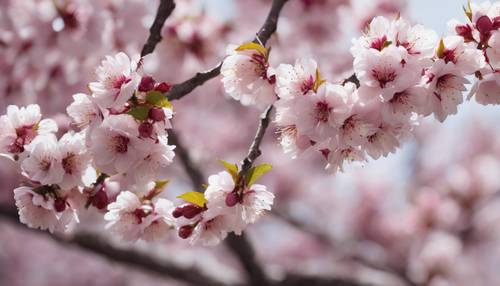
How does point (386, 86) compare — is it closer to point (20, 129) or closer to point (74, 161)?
point (74, 161)

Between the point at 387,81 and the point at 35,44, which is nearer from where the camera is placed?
the point at 387,81

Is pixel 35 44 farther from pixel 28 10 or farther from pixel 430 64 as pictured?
pixel 430 64

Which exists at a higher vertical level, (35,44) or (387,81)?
(35,44)

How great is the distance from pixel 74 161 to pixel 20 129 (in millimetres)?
187

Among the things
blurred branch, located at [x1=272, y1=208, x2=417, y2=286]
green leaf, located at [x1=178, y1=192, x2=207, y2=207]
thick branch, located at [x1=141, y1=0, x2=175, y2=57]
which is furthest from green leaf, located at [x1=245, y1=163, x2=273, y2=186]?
blurred branch, located at [x1=272, y1=208, x2=417, y2=286]

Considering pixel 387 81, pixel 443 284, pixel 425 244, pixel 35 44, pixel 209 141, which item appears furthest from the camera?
pixel 209 141

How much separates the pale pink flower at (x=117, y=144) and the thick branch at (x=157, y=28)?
13.4 inches

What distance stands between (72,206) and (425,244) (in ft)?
13.5

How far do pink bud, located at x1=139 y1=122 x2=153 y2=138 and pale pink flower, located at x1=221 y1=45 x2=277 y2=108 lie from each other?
0.29m

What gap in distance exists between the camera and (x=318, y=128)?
1.51m

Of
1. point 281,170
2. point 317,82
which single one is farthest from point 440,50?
point 281,170

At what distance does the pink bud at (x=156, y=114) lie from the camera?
4.88 feet

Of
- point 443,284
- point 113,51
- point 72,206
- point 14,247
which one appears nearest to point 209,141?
point 14,247

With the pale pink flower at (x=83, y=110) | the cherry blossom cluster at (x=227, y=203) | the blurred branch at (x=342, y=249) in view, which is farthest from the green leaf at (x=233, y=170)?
the blurred branch at (x=342, y=249)
